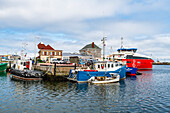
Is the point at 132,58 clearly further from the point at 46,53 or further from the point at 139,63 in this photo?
the point at 46,53

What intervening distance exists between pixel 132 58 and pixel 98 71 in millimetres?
50227

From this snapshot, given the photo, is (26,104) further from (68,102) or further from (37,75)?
(37,75)

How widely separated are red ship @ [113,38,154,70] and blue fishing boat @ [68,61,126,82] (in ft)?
132

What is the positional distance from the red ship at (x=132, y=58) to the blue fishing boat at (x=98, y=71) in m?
40.1

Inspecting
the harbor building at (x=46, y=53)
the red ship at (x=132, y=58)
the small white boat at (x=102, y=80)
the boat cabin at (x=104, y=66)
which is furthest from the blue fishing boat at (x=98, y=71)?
the harbor building at (x=46, y=53)

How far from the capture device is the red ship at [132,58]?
78.2 m

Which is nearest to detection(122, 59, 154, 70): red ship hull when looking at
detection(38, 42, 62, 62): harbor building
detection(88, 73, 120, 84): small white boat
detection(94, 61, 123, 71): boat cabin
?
detection(38, 42, 62, 62): harbor building

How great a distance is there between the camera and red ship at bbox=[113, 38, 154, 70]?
257ft

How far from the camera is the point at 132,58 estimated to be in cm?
7888

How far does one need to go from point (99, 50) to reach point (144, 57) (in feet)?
91.2

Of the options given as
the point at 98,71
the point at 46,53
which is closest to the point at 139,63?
the point at 46,53

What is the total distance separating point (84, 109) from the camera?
16375 millimetres

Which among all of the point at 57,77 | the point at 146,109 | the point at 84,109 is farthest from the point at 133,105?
the point at 57,77

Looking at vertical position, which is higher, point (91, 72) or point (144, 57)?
point (144, 57)
